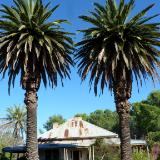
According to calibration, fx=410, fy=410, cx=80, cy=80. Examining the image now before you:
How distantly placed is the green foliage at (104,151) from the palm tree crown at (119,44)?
17.3 m

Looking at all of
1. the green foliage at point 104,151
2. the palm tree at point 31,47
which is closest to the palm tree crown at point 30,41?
the palm tree at point 31,47

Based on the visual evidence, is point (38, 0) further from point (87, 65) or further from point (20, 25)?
point (87, 65)

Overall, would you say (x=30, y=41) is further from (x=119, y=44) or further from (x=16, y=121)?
(x=16, y=121)

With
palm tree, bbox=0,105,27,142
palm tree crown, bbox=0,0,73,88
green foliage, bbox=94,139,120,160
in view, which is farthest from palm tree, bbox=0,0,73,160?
palm tree, bbox=0,105,27,142

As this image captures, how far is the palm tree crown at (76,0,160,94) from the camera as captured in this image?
3175 centimetres

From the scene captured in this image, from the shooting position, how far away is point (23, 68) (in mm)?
32781

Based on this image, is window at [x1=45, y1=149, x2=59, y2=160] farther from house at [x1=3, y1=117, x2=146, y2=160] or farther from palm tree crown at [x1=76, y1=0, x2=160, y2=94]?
palm tree crown at [x1=76, y1=0, x2=160, y2=94]

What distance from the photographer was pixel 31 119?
3144 cm

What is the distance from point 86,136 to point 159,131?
4736 centimetres

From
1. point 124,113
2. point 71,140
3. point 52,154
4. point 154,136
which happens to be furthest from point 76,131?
point 154,136

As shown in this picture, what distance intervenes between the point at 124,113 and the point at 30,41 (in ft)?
29.7

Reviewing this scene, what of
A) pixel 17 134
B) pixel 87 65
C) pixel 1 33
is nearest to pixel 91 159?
pixel 87 65

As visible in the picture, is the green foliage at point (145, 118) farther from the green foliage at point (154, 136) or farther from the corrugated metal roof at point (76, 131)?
the corrugated metal roof at point (76, 131)

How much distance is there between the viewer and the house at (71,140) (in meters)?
53.0
